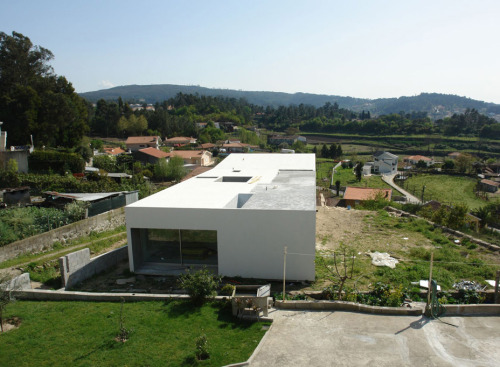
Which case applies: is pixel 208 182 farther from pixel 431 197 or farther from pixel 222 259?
pixel 431 197

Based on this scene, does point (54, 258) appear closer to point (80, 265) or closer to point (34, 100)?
point (80, 265)

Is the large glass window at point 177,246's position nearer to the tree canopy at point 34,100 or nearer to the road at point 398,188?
the tree canopy at point 34,100

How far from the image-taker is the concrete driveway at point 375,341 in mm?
7098

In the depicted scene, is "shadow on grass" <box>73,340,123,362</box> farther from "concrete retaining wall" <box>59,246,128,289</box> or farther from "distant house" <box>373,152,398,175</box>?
"distant house" <box>373,152,398,175</box>

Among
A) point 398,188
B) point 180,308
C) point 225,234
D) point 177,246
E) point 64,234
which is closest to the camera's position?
point 180,308

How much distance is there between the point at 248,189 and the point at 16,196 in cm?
1555

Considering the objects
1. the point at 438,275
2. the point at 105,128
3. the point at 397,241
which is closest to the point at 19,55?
the point at 397,241

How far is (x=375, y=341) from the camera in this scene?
305 inches

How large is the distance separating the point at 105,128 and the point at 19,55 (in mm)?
47020

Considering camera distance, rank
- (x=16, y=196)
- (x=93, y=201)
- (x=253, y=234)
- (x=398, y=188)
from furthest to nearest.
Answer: (x=398, y=188)
(x=16, y=196)
(x=93, y=201)
(x=253, y=234)

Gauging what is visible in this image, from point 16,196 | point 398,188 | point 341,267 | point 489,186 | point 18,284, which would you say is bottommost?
point 398,188

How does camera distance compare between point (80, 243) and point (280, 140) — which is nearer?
point (80, 243)

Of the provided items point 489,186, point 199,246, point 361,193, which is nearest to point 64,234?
point 199,246

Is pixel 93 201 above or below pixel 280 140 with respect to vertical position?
above
